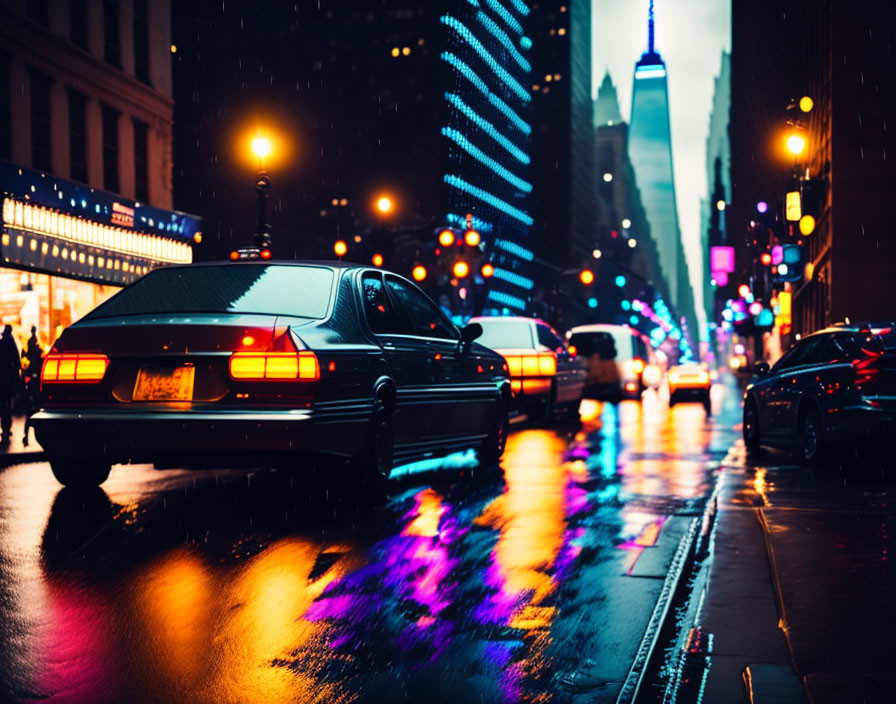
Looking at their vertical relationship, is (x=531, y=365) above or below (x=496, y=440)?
above

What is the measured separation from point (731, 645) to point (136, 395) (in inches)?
165

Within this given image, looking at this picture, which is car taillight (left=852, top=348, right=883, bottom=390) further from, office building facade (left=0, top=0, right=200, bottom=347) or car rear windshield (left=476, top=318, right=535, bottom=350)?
office building facade (left=0, top=0, right=200, bottom=347)

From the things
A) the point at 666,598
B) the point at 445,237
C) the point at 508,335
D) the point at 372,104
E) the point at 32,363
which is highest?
the point at 372,104

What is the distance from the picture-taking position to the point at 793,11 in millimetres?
60344

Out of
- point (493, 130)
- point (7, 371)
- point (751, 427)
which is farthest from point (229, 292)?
point (493, 130)

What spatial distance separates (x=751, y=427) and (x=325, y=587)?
1007cm

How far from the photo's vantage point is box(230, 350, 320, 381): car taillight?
7.22m

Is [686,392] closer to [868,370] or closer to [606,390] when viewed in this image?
[606,390]

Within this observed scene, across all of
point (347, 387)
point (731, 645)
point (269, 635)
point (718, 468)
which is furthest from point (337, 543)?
point (718, 468)

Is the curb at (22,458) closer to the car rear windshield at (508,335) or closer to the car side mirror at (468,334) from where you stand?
the car side mirror at (468,334)

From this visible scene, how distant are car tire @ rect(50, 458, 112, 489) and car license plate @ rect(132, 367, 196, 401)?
61 centimetres

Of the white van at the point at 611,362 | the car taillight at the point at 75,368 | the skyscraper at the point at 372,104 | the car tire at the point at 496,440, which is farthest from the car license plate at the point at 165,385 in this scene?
the skyscraper at the point at 372,104

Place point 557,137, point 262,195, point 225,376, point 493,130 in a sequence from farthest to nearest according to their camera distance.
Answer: point 557,137 → point 493,130 → point 262,195 → point 225,376

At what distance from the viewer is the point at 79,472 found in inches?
306
